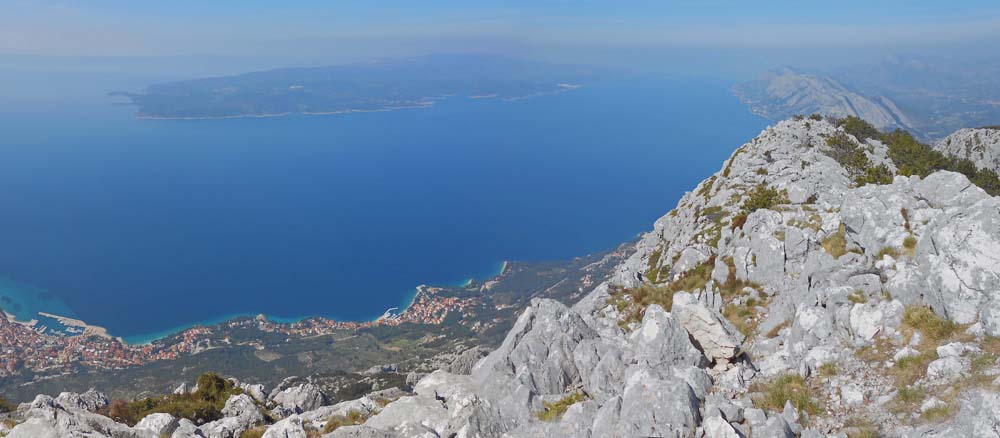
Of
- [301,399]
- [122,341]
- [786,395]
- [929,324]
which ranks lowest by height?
[122,341]

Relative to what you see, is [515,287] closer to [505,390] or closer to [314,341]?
[314,341]

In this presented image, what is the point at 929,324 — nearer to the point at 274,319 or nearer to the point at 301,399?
the point at 301,399

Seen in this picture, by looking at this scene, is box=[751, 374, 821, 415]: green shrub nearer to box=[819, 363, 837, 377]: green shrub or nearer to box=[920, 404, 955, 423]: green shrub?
box=[819, 363, 837, 377]: green shrub

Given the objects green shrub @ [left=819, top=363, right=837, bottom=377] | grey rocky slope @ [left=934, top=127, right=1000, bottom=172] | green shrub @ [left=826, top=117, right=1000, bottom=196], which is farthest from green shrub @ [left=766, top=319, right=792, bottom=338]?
grey rocky slope @ [left=934, top=127, right=1000, bottom=172]

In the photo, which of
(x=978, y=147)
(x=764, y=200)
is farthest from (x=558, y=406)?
(x=978, y=147)

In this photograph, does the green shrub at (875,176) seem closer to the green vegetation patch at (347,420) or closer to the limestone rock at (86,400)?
the green vegetation patch at (347,420)

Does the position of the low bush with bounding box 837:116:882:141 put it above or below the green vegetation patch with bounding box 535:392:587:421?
above
